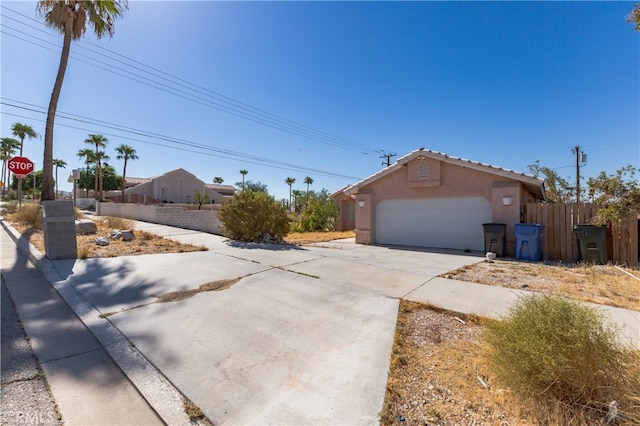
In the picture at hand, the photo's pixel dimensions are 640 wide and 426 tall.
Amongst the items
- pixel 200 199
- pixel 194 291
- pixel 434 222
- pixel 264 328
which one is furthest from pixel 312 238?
pixel 200 199

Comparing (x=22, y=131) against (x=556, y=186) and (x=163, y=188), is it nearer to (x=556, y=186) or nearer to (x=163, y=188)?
(x=163, y=188)

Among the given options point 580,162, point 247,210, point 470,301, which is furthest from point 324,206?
point 580,162

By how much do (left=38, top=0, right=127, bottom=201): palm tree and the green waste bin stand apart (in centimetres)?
1968

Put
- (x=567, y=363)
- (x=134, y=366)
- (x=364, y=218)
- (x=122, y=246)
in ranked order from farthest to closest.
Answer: (x=364, y=218)
(x=122, y=246)
(x=134, y=366)
(x=567, y=363)

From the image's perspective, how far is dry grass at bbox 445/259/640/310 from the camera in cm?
504

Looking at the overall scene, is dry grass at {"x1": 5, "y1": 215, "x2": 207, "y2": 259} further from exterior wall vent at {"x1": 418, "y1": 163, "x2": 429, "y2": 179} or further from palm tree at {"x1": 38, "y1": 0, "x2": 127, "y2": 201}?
exterior wall vent at {"x1": 418, "y1": 163, "x2": 429, "y2": 179}

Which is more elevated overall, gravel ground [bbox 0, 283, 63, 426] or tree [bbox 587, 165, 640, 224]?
tree [bbox 587, 165, 640, 224]

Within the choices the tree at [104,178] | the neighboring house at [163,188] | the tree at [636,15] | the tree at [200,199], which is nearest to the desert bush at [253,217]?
the tree at [636,15]

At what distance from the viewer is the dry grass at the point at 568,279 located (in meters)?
5.04

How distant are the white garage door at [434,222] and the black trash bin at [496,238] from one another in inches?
30.9

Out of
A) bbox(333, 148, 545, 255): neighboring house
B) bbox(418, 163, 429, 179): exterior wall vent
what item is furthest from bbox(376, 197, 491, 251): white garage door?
bbox(418, 163, 429, 179): exterior wall vent

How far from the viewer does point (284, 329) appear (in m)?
3.66

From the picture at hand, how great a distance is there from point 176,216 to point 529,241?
16432 mm

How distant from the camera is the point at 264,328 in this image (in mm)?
3676
